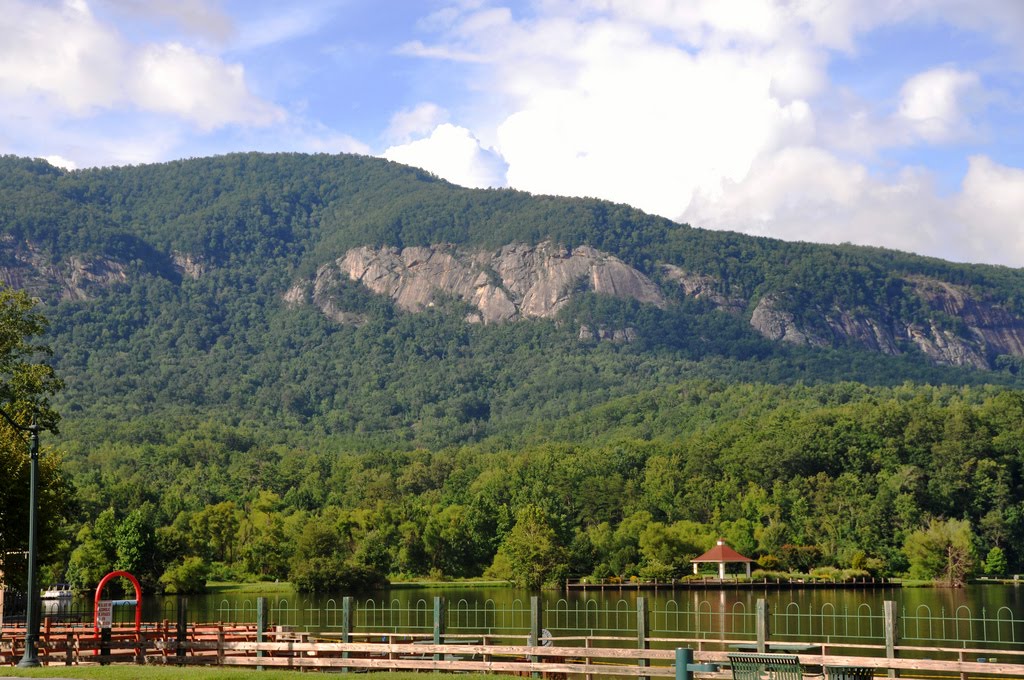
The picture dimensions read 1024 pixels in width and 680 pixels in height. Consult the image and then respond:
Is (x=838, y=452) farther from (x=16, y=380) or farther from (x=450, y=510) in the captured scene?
(x=16, y=380)

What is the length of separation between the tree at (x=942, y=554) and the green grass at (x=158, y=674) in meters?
95.0

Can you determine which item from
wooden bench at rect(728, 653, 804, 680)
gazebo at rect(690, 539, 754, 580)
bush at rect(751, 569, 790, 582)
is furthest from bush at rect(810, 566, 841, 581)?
wooden bench at rect(728, 653, 804, 680)

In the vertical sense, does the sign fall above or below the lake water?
above

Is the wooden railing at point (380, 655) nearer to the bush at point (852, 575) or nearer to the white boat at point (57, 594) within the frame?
the white boat at point (57, 594)

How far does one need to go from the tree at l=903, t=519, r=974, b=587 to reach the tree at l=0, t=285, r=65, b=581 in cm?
8524

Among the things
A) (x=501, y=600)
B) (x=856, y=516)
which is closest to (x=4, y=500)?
(x=501, y=600)

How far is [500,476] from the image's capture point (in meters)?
167

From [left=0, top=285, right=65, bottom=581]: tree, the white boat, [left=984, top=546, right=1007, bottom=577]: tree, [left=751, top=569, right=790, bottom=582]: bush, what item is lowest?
the white boat

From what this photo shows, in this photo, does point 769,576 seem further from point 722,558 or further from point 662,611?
point 662,611

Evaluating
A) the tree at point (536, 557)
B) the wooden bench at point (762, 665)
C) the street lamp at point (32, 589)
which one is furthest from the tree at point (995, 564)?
the wooden bench at point (762, 665)

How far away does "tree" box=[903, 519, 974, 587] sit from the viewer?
11850cm

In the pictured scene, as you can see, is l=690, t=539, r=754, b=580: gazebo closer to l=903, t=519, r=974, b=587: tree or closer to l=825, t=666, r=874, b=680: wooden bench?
l=903, t=519, r=974, b=587: tree

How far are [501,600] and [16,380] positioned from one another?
157ft

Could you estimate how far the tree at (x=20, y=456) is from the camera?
152ft
